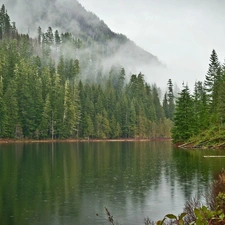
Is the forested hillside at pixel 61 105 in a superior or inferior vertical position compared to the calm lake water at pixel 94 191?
superior

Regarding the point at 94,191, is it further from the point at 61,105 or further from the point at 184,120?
the point at 61,105

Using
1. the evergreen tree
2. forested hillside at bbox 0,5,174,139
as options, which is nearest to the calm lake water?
the evergreen tree

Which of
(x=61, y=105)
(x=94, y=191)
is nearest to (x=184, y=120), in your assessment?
(x=61, y=105)

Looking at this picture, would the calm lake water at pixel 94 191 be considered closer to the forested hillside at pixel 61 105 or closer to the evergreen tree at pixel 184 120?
the evergreen tree at pixel 184 120

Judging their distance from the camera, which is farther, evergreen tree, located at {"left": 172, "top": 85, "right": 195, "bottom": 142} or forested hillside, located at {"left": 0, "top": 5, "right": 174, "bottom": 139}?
forested hillside, located at {"left": 0, "top": 5, "right": 174, "bottom": 139}

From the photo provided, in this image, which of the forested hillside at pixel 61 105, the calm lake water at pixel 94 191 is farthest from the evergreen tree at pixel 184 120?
the forested hillside at pixel 61 105

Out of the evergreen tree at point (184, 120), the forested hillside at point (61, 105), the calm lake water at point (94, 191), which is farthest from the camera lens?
the forested hillside at point (61, 105)

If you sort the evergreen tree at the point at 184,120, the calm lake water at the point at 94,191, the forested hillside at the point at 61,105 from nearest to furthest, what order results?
the calm lake water at the point at 94,191
the evergreen tree at the point at 184,120
the forested hillside at the point at 61,105

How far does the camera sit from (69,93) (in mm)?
127062

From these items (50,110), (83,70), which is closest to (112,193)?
(50,110)

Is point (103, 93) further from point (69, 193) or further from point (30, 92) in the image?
point (69, 193)

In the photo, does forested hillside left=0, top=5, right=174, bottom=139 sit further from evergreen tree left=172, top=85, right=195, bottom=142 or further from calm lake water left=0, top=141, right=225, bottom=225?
calm lake water left=0, top=141, right=225, bottom=225

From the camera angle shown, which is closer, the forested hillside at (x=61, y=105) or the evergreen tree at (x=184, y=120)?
the evergreen tree at (x=184, y=120)

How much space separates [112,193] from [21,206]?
22.1 ft
